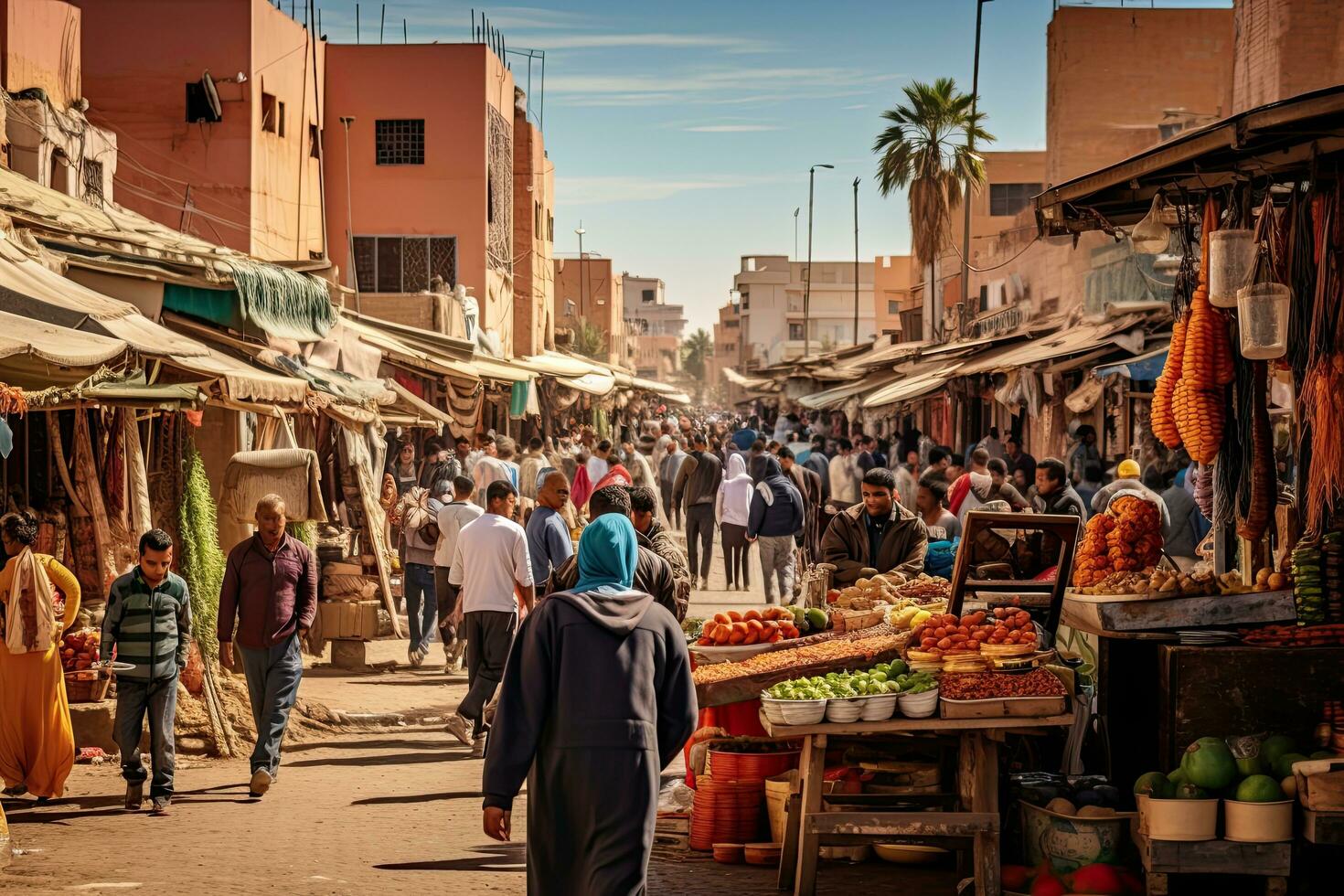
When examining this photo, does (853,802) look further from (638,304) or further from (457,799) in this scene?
(638,304)

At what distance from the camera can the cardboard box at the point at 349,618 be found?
13508 millimetres

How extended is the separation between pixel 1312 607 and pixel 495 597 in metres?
5.03

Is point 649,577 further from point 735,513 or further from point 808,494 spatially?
point 735,513

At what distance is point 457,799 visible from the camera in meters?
8.74

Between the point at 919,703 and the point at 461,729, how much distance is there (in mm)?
4549

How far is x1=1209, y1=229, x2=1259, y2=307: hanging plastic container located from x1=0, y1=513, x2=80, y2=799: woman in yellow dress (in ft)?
19.5

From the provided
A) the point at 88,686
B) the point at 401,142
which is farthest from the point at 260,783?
the point at 401,142

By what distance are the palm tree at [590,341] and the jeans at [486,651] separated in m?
55.5

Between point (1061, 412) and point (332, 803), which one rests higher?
point (1061, 412)

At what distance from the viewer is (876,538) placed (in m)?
10.1

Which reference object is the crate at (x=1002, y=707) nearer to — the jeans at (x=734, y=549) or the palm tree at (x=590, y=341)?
the jeans at (x=734, y=549)

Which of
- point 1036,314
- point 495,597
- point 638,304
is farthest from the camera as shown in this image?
point 638,304

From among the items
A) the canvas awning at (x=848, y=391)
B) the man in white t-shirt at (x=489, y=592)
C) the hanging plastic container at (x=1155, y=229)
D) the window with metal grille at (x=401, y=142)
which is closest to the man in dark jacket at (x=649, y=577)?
the man in white t-shirt at (x=489, y=592)

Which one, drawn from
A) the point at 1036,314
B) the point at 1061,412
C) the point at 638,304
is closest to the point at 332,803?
the point at 1061,412
